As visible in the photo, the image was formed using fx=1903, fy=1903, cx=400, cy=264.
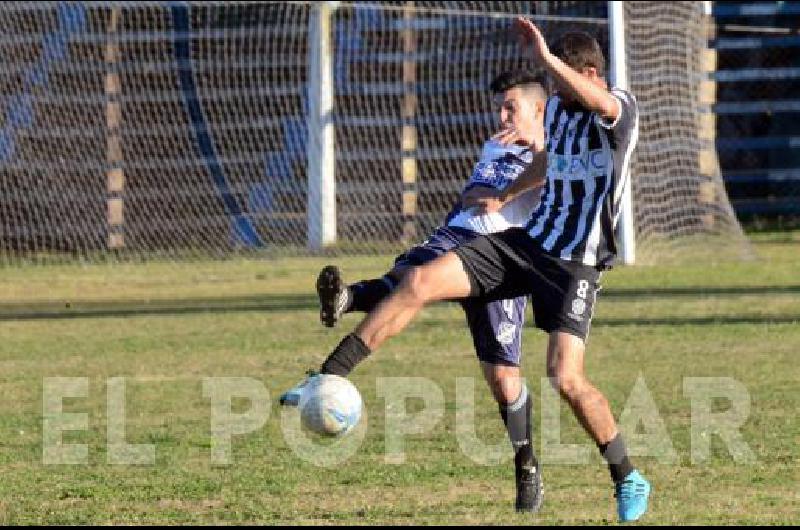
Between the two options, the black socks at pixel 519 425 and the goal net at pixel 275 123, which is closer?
the black socks at pixel 519 425

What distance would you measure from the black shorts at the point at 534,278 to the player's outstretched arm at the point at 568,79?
0.64m

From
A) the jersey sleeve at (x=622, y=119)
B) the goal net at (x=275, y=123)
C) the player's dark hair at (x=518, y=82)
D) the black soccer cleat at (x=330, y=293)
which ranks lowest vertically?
the black soccer cleat at (x=330, y=293)

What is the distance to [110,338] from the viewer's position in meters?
15.4

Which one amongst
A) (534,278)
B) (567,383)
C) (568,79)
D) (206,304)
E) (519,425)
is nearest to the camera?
(568,79)

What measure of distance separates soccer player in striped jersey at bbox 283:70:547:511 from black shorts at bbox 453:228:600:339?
20 cm

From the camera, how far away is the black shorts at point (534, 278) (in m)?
7.34

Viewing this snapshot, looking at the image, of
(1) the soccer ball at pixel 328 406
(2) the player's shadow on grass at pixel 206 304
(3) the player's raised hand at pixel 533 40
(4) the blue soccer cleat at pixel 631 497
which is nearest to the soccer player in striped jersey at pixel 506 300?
(4) the blue soccer cleat at pixel 631 497

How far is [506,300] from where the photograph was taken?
803 cm

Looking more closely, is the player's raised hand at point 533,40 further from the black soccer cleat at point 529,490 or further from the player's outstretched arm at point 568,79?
the black soccer cleat at point 529,490

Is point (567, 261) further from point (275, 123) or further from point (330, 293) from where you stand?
point (275, 123)

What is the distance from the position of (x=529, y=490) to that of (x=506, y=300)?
88 cm

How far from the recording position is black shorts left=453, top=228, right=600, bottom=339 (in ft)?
24.1

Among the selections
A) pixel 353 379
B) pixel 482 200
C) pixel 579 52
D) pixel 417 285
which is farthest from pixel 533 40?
pixel 353 379

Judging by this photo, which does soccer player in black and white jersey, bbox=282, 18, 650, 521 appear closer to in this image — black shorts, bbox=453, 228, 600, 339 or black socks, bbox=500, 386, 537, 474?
black shorts, bbox=453, 228, 600, 339
